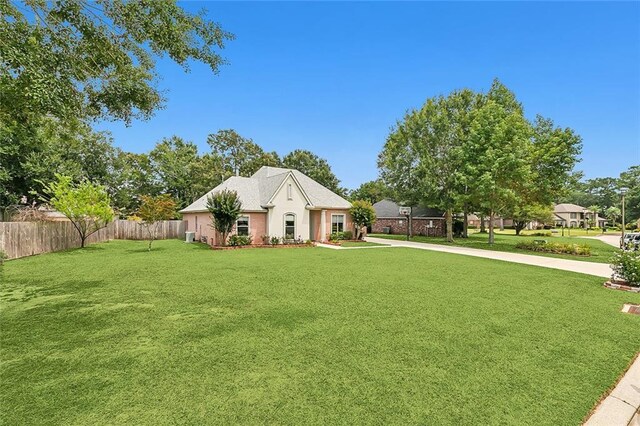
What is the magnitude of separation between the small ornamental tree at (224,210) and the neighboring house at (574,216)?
70.2 m

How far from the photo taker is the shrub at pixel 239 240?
65.3ft

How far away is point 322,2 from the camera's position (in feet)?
38.4

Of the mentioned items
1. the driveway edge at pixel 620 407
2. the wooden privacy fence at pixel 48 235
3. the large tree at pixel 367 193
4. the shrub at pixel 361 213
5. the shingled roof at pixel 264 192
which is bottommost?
the driveway edge at pixel 620 407

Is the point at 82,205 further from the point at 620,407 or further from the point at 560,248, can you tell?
the point at 560,248

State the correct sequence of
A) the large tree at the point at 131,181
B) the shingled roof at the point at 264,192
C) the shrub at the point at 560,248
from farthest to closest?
the large tree at the point at 131,181 < the shingled roof at the point at 264,192 < the shrub at the point at 560,248

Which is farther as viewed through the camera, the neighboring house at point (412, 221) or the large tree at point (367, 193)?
the large tree at point (367, 193)

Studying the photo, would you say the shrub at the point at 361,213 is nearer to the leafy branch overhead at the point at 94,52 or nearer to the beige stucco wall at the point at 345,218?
the beige stucco wall at the point at 345,218

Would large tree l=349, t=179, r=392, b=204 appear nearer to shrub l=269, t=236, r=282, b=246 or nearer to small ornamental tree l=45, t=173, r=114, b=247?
shrub l=269, t=236, r=282, b=246

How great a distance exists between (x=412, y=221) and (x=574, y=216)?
54786 millimetres

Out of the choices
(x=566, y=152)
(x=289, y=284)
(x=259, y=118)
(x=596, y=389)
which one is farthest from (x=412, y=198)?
(x=596, y=389)

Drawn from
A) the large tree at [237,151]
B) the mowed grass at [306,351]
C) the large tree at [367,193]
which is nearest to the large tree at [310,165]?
the large tree at [237,151]

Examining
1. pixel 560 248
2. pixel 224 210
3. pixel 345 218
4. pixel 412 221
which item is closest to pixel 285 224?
pixel 224 210

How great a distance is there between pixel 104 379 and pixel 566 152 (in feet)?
99.5

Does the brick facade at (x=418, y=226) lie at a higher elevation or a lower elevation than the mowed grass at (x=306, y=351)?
higher
